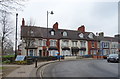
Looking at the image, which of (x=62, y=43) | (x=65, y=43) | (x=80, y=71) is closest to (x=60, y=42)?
(x=62, y=43)

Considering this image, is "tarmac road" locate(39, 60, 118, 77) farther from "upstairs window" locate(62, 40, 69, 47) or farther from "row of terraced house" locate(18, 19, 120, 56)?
"upstairs window" locate(62, 40, 69, 47)

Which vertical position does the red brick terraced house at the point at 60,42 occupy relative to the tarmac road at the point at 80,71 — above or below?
above

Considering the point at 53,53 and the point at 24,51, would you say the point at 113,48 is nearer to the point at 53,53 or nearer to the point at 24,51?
the point at 53,53

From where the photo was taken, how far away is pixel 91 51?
167 ft

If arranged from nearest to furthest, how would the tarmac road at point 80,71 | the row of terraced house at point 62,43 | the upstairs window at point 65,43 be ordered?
the tarmac road at point 80,71, the row of terraced house at point 62,43, the upstairs window at point 65,43

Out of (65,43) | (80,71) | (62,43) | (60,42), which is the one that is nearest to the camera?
(80,71)

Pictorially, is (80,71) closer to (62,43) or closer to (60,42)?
(60,42)

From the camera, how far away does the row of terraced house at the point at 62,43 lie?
41.3m

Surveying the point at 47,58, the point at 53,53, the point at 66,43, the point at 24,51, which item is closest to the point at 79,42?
the point at 66,43

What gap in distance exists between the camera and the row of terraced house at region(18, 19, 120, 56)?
136ft

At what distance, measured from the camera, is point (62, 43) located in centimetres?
4519

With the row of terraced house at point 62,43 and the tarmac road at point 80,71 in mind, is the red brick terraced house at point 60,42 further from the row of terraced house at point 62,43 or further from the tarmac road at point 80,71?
the tarmac road at point 80,71

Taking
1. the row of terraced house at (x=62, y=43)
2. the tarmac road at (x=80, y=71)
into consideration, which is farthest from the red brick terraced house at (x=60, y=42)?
the tarmac road at (x=80, y=71)

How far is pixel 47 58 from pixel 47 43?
531 inches
